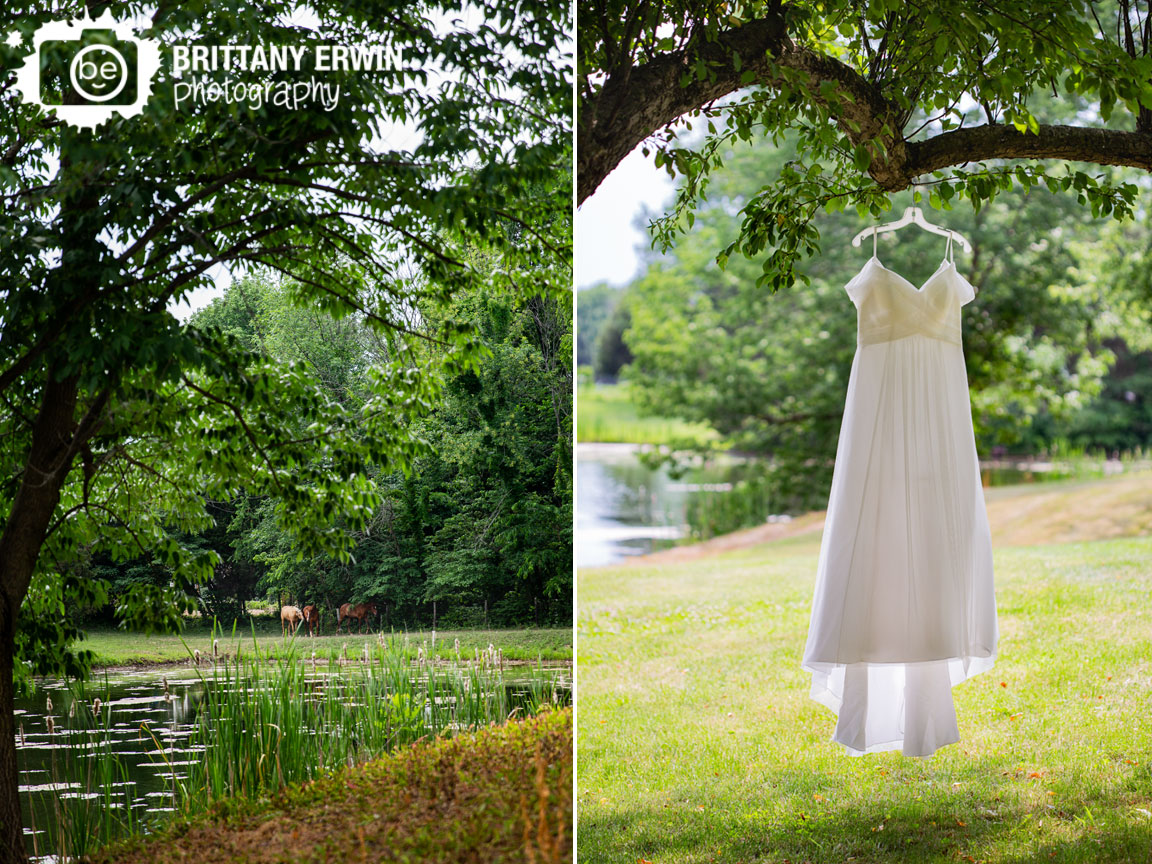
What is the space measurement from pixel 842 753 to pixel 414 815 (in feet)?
7.69

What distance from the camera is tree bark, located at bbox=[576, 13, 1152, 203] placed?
2.20m

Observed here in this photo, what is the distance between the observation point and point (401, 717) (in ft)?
6.76

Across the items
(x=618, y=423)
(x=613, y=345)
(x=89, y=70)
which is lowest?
A: (x=618, y=423)

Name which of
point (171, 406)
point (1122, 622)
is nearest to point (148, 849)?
point (171, 406)

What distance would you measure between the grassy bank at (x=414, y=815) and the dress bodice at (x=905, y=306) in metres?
1.39

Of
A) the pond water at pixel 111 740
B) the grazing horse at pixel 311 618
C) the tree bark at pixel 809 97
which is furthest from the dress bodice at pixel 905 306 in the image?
the pond water at pixel 111 740

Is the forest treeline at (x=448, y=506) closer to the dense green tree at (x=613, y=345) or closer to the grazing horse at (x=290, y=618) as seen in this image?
the grazing horse at (x=290, y=618)

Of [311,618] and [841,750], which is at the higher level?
[311,618]

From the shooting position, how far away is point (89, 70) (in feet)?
6.50

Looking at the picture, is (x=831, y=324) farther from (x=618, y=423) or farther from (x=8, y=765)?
(x=8, y=765)

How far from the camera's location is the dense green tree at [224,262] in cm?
199

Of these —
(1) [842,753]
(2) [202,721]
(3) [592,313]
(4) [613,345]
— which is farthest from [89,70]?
(4) [613,345]

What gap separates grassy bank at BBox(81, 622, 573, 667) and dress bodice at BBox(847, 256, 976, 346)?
126 cm

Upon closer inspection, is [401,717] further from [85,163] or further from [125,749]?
[85,163]
